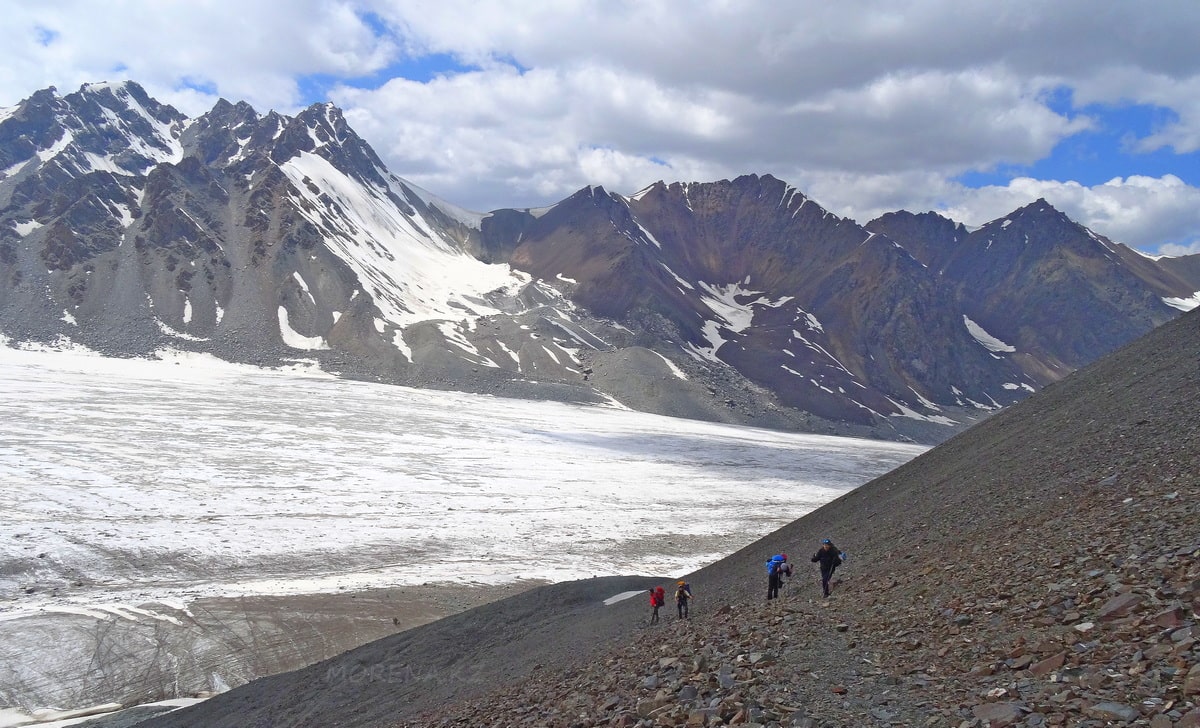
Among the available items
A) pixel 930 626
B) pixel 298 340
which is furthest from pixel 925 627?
pixel 298 340

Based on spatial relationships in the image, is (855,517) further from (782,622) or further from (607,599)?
(782,622)

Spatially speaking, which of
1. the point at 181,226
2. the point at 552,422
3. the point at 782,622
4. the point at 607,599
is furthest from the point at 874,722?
the point at 181,226

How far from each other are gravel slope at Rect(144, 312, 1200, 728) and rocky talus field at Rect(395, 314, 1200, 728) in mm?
44

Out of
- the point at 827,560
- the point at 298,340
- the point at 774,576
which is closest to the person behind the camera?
the point at 827,560

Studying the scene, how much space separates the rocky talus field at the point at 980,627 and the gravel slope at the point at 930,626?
44 mm

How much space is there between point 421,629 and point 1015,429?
22.9 meters

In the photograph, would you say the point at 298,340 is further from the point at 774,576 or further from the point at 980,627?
the point at 980,627

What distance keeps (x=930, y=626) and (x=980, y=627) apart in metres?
0.95

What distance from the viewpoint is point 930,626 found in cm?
1145

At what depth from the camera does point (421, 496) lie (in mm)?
62031

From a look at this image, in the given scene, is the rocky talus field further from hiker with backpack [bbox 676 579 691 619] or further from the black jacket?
hiker with backpack [bbox 676 579 691 619]

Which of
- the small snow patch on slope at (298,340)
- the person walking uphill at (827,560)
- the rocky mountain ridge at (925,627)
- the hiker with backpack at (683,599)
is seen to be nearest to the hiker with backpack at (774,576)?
the rocky mountain ridge at (925,627)

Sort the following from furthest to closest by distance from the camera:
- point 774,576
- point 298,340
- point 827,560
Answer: point 298,340, point 774,576, point 827,560

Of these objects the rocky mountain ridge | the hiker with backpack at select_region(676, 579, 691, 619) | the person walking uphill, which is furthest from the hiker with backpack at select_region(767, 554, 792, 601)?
the hiker with backpack at select_region(676, 579, 691, 619)
